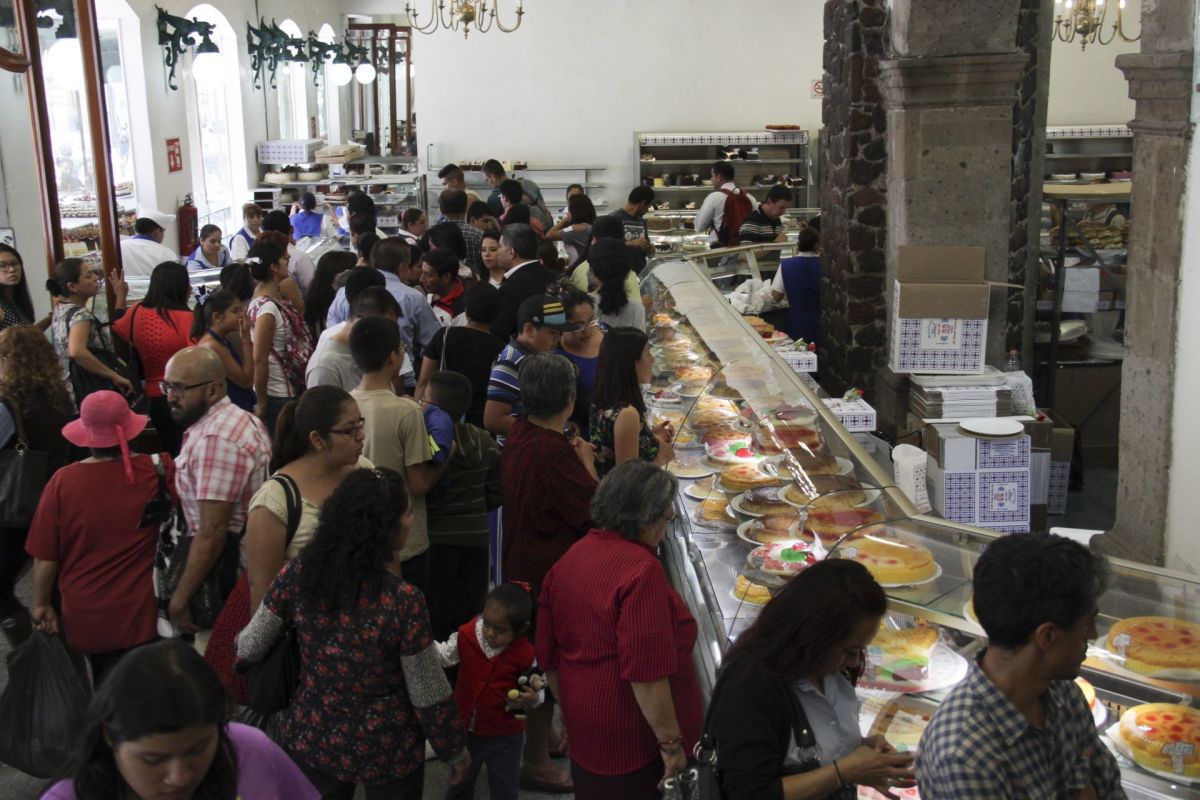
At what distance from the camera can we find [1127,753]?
2863mm

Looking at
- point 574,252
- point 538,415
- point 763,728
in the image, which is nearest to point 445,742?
point 763,728

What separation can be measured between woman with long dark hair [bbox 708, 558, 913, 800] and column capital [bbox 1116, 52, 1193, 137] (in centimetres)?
395

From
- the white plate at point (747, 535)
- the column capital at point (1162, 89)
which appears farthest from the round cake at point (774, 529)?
the column capital at point (1162, 89)

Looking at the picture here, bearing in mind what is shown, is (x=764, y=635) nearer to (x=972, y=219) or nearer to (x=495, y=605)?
(x=495, y=605)

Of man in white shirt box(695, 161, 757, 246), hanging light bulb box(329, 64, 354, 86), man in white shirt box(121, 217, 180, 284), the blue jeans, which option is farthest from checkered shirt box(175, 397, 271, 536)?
hanging light bulb box(329, 64, 354, 86)

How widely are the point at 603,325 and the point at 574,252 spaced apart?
3133 mm

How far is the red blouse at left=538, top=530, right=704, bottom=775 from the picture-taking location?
314 cm

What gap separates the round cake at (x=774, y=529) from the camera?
4.24 m

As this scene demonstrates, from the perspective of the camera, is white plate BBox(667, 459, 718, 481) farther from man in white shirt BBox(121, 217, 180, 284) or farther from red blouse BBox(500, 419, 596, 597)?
man in white shirt BBox(121, 217, 180, 284)

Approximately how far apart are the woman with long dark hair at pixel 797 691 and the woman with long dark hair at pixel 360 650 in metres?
0.92

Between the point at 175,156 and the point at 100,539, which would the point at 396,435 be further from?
the point at 175,156

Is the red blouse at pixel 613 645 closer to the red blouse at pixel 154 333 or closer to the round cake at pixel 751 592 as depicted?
the round cake at pixel 751 592

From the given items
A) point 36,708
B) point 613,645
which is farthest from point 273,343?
point 613,645

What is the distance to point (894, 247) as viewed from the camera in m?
7.87
